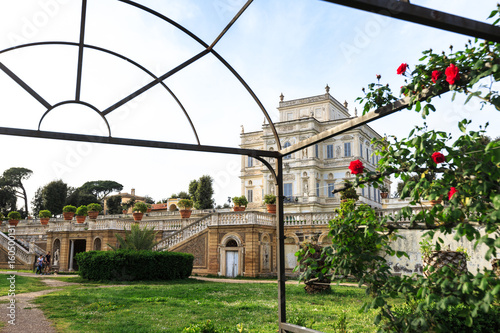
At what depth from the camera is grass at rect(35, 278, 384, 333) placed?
308 inches

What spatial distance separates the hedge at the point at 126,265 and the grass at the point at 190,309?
335cm

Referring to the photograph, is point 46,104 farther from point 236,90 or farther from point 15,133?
point 236,90

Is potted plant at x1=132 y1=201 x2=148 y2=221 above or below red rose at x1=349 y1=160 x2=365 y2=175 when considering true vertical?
above

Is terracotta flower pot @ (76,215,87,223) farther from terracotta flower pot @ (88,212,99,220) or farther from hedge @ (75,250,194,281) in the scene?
hedge @ (75,250,194,281)

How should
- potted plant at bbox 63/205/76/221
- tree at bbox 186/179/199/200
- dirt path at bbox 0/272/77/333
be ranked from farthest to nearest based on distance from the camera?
tree at bbox 186/179/199/200, potted plant at bbox 63/205/76/221, dirt path at bbox 0/272/77/333

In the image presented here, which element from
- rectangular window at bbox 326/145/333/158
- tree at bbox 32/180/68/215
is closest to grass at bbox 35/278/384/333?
rectangular window at bbox 326/145/333/158

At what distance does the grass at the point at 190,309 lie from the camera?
7816 millimetres

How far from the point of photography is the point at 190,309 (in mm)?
9609

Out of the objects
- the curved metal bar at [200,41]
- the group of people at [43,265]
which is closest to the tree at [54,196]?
the group of people at [43,265]

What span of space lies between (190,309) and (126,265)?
800 cm

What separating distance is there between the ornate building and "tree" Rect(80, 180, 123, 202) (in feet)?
143

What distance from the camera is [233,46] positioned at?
4645 millimetres

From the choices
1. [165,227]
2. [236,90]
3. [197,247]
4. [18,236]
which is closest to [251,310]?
[236,90]

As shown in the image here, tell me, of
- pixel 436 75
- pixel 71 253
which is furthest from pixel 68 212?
pixel 436 75
